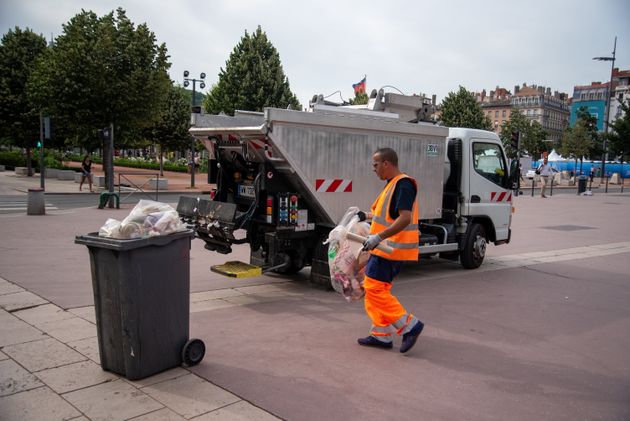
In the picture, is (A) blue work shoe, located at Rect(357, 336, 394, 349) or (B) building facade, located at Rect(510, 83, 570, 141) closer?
(A) blue work shoe, located at Rect(357, 336, 394, 349)

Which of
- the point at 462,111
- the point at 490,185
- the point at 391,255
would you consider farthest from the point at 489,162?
the point at 462,111

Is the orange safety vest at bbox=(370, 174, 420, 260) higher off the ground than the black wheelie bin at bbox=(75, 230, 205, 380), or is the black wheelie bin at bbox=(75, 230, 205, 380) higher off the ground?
the orange safety vest at bbox=(370, 174, 420, 260)

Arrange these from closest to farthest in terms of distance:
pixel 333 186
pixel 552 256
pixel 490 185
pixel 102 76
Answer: pixel 333 186
pixel 490 185
pixel 552 256
pixel 102 76

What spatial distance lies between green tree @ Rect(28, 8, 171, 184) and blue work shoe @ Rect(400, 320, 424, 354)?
759 inches

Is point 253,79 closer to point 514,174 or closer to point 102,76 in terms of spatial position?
point 102,76

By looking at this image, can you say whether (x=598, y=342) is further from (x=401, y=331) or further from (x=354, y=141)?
(x=354, y=141)

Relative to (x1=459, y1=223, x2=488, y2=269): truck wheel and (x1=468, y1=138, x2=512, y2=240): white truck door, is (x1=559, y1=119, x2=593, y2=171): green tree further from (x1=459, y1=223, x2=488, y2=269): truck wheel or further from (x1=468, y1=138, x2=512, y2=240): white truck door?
(x1=459, y1=223, x2=488, y2=269): truck wheel

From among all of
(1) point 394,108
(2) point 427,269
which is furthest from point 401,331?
(1) point 394,108

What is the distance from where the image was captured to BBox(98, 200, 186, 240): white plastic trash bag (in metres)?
4.00

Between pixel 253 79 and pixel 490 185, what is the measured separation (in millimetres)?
27553

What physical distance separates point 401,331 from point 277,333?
127 cm

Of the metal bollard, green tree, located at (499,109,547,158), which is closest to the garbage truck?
the metal bollard

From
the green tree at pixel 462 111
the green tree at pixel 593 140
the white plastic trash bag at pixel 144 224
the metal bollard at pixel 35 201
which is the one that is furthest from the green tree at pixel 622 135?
the white plastic trash bag at pixel 144 224

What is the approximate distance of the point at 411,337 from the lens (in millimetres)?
4789
